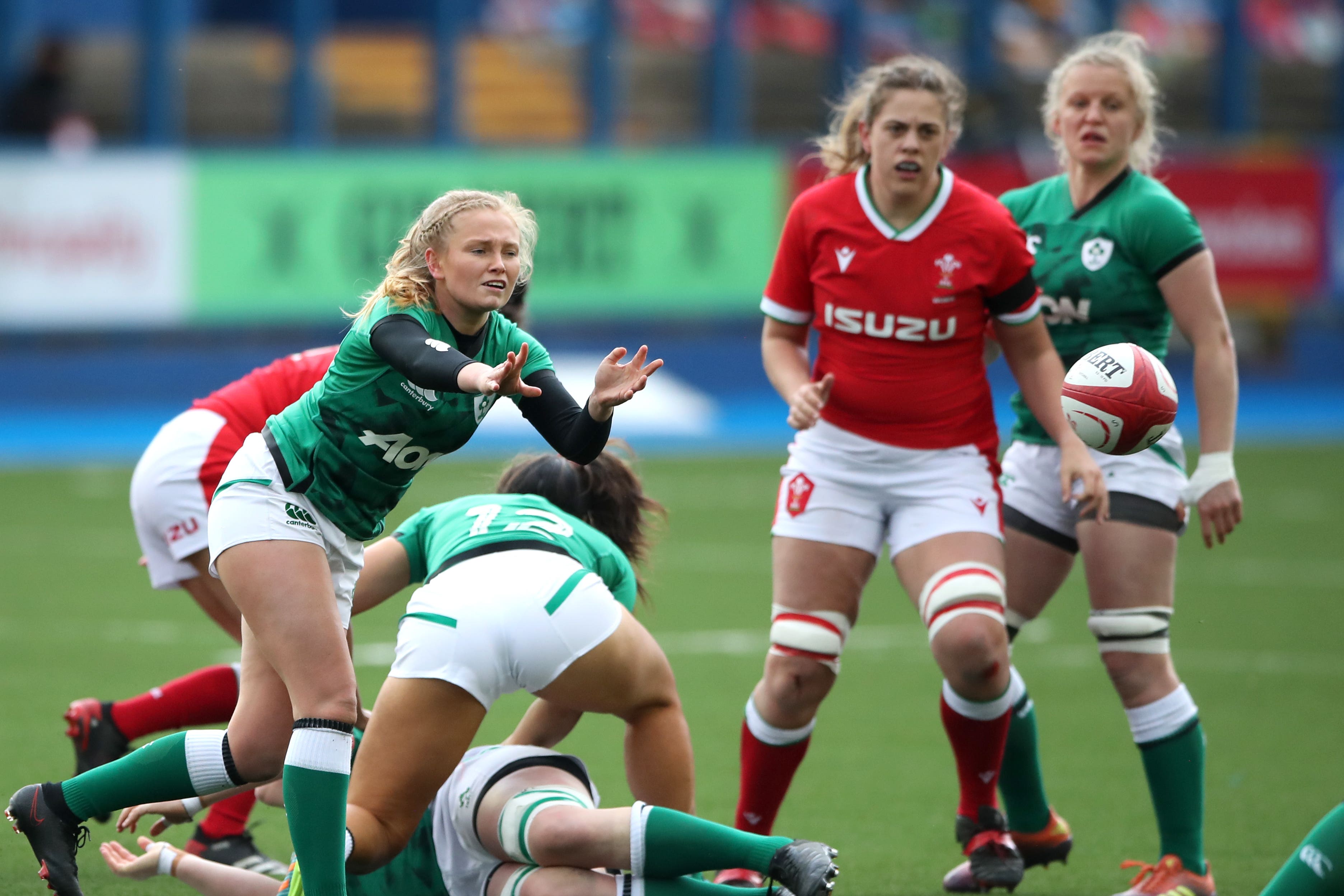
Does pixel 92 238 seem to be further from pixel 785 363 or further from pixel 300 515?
pixel 300 515

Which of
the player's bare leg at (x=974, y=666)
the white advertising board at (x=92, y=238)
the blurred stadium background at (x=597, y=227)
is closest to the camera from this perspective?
the player's bare leg at (x=974, y=666)

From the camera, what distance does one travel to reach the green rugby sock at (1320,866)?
3436mm

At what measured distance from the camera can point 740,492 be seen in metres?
13.0

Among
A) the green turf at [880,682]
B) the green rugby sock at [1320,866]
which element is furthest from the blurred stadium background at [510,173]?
the green rugby sock at [1320,866]

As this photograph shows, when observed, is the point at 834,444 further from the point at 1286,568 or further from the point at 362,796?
the point at 1286,568

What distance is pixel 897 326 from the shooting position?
16.2 ft

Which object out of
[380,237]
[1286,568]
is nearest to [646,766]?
[1286,568]

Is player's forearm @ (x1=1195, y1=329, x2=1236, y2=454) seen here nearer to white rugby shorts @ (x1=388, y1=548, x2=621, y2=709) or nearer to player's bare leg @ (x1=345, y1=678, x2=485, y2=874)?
white rugby shorts @ (x1=388, y1=548, x2=621, y2=709)

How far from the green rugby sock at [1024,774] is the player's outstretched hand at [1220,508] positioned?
70 cm

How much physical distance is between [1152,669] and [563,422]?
6.11 feet

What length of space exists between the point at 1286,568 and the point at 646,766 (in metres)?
6.94

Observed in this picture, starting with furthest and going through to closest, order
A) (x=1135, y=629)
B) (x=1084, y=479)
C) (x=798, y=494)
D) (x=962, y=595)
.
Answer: (x=798, y=494) < (x=1135, y=629) < (x=1084, y=479) < (x=962, y=595)

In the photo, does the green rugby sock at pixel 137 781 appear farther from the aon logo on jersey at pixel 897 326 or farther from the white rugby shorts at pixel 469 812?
the aon logo on jersey at pixel 897 326

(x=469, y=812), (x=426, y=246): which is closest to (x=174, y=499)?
(x=426, y=246)
